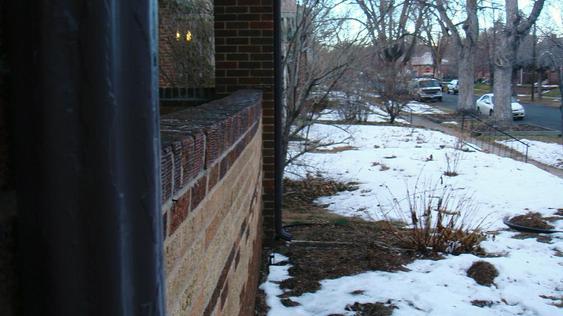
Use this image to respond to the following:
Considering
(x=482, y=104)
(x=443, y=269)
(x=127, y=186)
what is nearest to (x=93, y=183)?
(x=127, y=186)

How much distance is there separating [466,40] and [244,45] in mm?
31627

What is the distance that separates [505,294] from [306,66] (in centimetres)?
596

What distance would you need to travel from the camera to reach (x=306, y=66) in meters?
10.2

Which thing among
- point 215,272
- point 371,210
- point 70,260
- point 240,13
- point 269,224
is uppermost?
point 240,13

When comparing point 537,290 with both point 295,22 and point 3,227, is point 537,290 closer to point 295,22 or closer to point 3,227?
point 3,227

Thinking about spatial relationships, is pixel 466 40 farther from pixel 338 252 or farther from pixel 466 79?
pixel 338 252

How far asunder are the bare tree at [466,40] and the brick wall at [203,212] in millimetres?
29664

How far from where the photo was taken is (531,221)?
27.7ft

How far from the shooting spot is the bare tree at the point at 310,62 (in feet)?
32.7

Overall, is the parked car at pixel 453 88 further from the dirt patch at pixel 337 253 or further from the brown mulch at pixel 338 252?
the dirt patch at pixel 337 253

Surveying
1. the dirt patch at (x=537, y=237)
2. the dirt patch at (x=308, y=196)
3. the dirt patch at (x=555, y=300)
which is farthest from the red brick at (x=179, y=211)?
the dirt patch at (x=308, y=196)

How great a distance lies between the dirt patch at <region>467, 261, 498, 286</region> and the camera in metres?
5.29

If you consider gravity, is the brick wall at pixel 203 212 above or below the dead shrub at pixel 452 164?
above

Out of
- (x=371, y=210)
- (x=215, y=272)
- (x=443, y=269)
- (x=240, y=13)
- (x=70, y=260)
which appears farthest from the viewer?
(x=371, y=210)
